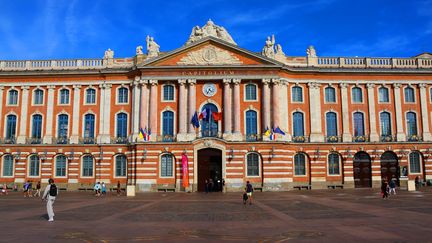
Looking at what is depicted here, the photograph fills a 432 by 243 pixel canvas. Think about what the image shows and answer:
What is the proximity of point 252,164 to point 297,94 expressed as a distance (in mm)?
11041

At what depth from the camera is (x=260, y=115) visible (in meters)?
49.7

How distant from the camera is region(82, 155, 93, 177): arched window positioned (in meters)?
51.0

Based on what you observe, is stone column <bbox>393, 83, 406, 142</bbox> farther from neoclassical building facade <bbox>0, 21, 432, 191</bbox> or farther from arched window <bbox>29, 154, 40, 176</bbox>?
arched window <bbox>29, 154, 40, 176</bbox>

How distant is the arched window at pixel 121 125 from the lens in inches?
2026

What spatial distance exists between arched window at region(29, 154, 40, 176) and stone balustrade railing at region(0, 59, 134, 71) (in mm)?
11334

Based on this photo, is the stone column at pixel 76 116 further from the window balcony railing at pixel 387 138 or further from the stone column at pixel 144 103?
the window balcony railing at pixel 387 138

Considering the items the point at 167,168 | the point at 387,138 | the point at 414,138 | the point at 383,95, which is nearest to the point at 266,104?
the point at 167,168

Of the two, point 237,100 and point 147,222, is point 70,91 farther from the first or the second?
point 147,222

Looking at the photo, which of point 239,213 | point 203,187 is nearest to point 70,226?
point 239,213

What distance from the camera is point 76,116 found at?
5203 cm

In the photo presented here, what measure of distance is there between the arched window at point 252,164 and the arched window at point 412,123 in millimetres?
20144

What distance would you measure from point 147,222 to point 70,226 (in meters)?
3.47

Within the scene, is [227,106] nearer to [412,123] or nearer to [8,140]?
[412,123]

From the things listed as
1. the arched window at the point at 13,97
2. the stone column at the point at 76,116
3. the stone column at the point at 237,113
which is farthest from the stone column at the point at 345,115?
the arched window at the point at 13,97
